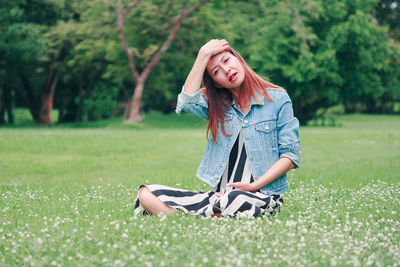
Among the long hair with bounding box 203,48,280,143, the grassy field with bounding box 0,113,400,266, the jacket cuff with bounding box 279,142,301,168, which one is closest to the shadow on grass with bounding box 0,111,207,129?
the grassy field with bounding box 0,113,400,266

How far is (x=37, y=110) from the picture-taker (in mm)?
37531

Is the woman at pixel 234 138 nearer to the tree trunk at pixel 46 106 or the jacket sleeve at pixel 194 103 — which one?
the jacket sleeve at pixel 194 103

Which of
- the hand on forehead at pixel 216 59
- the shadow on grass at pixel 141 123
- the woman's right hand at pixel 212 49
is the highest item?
the woman's right hand at pixel 212 49

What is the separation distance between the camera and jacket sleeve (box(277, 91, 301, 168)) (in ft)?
17.7

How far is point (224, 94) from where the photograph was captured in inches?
226

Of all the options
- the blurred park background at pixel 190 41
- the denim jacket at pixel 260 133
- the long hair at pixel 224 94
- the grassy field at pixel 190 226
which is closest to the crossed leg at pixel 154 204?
the grassy field at pixel 190 226

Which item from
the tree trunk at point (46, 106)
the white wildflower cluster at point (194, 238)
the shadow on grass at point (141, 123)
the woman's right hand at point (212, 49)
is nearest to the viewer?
the white wildflower cluster at point (194, 238)

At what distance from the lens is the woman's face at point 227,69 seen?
540 cm

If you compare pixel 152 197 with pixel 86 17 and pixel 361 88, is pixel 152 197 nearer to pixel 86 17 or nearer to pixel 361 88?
pixel 86 17

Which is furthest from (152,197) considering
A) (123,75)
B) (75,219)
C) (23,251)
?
(123,75)

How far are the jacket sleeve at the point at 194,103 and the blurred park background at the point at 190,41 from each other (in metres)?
22.0

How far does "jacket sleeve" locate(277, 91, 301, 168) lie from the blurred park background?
2203cm

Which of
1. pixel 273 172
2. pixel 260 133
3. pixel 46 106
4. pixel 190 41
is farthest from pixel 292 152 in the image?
pixel 46 106

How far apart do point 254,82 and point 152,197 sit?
1918mm
